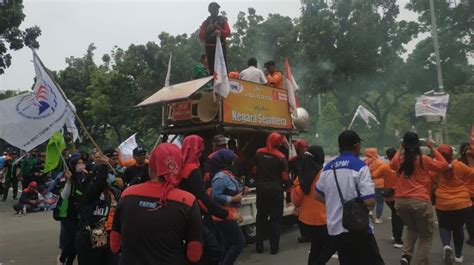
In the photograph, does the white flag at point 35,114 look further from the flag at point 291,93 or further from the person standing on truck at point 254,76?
the flag at point 291,93

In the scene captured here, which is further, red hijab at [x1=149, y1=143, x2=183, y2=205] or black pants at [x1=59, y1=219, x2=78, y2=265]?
black pants at [x1=59, y1=219, x2=78, y2=265]

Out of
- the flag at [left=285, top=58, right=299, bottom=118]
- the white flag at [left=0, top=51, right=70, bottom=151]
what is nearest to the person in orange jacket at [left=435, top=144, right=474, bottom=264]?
the flag at [left=285, top=58, right=299, bottom=118]

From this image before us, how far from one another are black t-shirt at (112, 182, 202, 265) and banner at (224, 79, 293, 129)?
493 centimetres

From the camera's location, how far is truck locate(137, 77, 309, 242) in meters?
7.61

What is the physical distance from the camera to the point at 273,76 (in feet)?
30.9

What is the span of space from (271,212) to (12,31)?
1579 cm

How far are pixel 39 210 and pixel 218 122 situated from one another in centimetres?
928

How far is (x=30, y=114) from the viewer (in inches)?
231

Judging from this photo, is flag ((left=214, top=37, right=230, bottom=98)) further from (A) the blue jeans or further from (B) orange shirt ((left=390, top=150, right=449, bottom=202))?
(B) orange shirt ((left=390, top=150, right=449, bottom=202))

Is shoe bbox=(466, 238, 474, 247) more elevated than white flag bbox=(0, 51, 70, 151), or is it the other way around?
white flag bbox=(0, 51, 70, 151)

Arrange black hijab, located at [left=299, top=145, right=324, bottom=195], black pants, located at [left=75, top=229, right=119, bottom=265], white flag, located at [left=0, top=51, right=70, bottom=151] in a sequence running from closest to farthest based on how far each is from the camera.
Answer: black pants, located at [left=75, top=229, right=119, bottom=265]
black hijab, located at [left=299, top=145, right=324, bottom=195]
white flag, located at [left=0, top=51, right=70, bottom=151]

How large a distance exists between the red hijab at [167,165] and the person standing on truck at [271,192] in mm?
4273

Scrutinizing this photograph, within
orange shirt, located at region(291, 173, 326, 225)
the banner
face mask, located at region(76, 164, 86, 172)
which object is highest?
the banner

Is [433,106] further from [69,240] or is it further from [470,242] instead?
[69,240]
